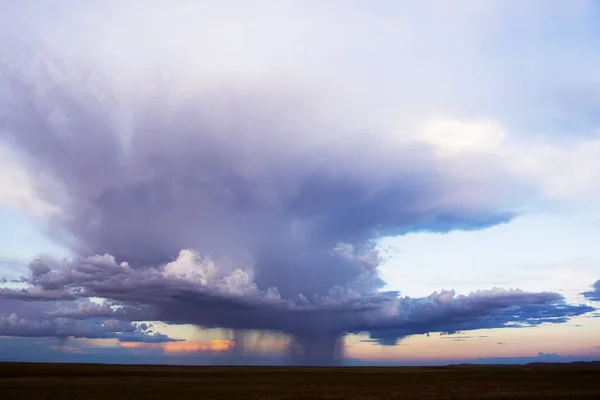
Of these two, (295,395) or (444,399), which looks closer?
(444,399)

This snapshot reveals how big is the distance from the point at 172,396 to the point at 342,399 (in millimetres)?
25450

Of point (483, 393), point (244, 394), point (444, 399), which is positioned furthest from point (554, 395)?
point (244, 394)

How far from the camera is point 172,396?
69.7 meters

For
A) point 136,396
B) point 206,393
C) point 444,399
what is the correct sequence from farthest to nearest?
point 206,393 < point 136,396 < point 444,399

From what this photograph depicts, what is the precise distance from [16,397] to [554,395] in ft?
246

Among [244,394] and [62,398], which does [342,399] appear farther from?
[62,398]

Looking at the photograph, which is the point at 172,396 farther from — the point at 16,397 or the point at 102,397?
the point at 16,397

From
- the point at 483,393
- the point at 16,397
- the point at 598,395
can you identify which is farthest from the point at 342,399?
the point at 16,397

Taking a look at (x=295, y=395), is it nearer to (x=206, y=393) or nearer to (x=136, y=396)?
(x=206, y=393)

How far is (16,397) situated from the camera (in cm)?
6462

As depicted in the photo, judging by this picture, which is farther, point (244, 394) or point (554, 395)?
point (244, 394)

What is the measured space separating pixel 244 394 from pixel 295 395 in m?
8.41

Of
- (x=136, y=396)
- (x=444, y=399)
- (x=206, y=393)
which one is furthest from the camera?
(x=206, y=393)

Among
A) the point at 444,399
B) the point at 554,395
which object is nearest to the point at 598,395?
the point at 554,395
